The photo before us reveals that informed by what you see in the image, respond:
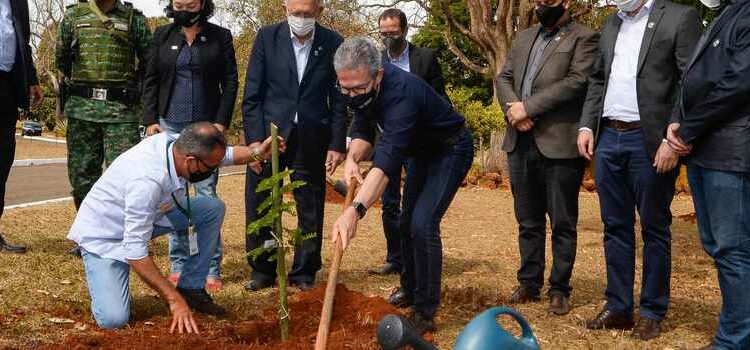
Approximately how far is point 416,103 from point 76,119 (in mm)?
3148

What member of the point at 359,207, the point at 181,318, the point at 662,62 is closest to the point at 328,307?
the point at 359,207

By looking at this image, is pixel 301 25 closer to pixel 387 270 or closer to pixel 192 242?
pixel 192 242

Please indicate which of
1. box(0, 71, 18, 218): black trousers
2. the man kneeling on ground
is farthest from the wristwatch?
box(0, 71, 18, 218): black trousers

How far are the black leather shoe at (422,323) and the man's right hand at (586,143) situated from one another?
136 centimetres

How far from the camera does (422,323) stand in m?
4.43

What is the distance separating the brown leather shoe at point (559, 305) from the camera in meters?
4.92

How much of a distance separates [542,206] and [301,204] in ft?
5.58

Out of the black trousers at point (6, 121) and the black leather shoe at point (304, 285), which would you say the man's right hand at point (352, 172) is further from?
the black trousers at point (6, 121)

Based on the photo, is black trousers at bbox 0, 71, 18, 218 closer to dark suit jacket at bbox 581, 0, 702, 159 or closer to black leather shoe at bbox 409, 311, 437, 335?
black leather shoe at bbox 409, 311, 437, 335

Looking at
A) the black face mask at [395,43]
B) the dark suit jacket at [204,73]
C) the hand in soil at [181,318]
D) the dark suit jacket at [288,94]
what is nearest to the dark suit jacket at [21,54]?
the dark suit jacket at [204,73]

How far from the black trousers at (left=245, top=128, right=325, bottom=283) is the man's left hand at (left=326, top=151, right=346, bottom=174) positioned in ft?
0.60

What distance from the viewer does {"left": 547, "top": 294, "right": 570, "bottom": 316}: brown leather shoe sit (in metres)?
4.92

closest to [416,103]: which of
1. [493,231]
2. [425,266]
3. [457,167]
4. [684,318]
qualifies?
[457,167]

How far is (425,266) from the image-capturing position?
445 cm
